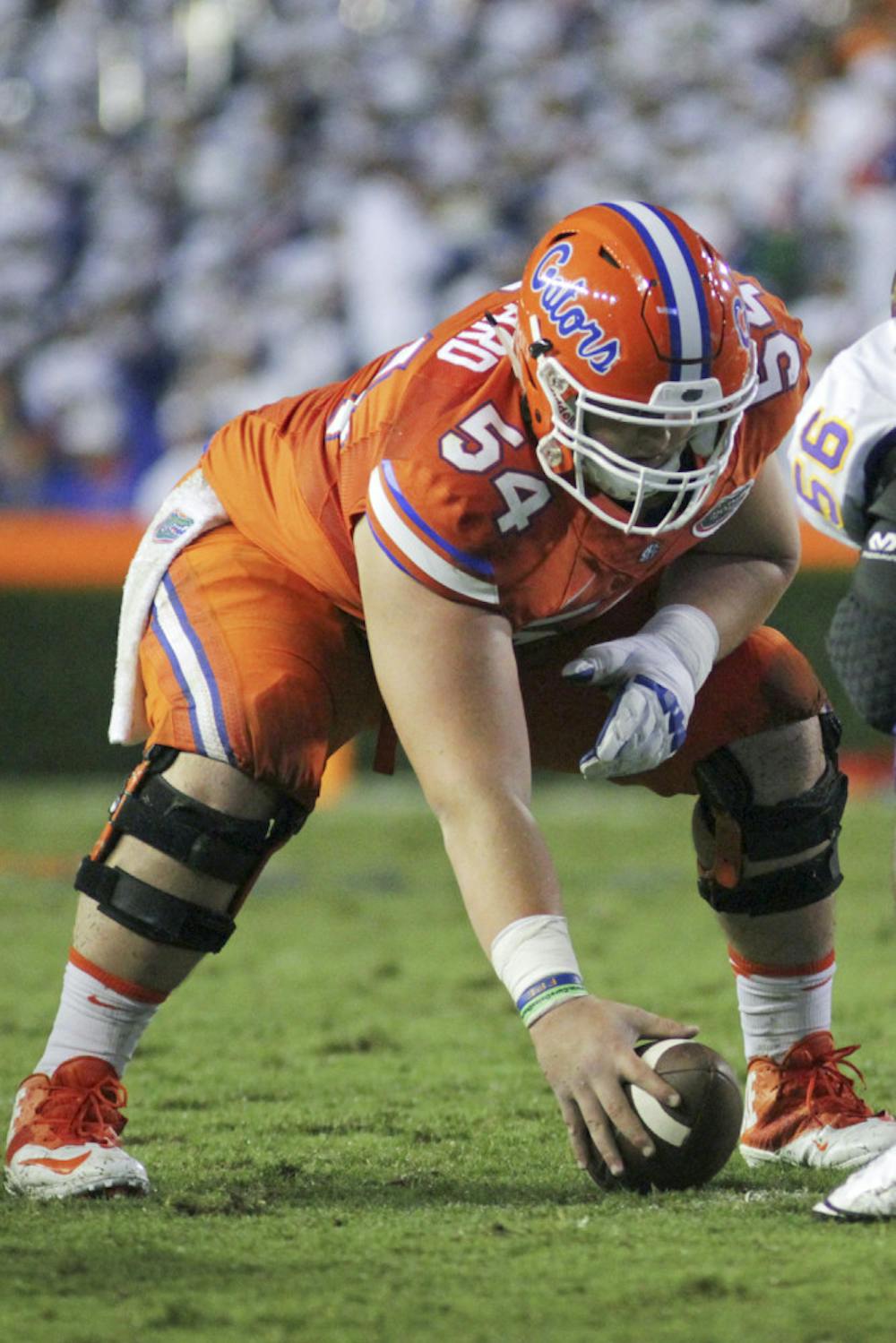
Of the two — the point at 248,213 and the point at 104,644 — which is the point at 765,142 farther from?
the point at 104,644

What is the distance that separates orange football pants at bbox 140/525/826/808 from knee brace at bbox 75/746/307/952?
7cm

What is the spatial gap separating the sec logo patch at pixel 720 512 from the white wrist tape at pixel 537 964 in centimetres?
74

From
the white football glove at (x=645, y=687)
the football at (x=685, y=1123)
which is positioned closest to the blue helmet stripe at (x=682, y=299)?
the white football glove at (x=645, y=687)

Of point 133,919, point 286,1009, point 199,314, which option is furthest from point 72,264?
point 133,919

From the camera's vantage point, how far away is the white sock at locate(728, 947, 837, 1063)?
10.6ft

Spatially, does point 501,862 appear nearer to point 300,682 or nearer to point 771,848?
point 300,682

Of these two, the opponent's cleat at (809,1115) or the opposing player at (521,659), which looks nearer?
the opposing player at (521,659)

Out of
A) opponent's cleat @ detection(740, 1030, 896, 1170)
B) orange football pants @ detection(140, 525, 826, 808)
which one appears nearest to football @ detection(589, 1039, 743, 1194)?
opponent's cleat @ detection(740, 1030, 896, 1170)

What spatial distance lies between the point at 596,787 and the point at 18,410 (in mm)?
3529

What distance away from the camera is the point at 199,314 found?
10.2 meters

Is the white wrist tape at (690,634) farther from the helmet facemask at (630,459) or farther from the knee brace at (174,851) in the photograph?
the knee brace at (174,851)

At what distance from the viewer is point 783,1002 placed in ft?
10.7

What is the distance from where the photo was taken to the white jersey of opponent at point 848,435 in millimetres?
2723

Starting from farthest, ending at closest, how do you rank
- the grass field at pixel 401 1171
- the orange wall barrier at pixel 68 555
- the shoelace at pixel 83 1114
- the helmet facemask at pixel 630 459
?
the orange wall barrier at pixel 68 555 → the shoelace at pixel 83 1114 → the helmet facemask at pixel 630 459 → the grass field at pixel 401 1171
